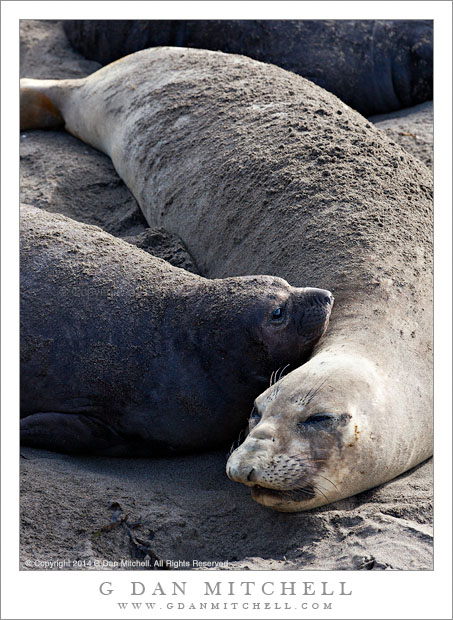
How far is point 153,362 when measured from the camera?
4.25m

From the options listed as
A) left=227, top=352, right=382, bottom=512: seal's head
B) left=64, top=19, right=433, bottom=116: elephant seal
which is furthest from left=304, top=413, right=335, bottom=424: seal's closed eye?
left=64, top=19, right=433, bottom=116: elephant seal

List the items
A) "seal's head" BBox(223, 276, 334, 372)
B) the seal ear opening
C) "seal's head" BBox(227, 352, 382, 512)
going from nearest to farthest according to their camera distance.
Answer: "seal's head" BBox(227, 352, 382, 512) < "seal's head" BBox(223, 276, 334, 372) < the seal ear opening

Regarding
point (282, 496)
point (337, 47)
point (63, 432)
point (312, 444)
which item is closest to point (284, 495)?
point (282, 496)

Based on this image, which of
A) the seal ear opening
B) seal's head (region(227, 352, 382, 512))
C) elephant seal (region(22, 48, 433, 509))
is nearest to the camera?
seal's head (region(227, 352, 382, 512))

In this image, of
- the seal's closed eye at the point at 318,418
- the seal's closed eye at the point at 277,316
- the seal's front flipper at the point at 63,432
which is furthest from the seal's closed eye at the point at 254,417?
the seal's front flipper at the point at 63,432

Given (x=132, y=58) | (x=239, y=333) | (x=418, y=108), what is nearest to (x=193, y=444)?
(x=239, y=333)

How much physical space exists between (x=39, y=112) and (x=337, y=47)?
251 cm

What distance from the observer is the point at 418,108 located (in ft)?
24.7

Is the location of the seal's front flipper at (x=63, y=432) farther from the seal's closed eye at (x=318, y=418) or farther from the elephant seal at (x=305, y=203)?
the seal's closed eye at (x=318, y=418)

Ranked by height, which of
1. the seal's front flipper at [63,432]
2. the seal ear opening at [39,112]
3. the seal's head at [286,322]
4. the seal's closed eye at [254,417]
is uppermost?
the seal ear opening at [39,112]

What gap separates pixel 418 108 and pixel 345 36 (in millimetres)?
854

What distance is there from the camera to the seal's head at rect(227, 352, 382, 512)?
11.6 feet

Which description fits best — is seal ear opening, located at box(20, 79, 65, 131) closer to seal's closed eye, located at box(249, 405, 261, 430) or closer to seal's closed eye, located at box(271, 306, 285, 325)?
seal's closed eye, located at box(271, 306, 285, 325)

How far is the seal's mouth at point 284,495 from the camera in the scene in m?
3.58
